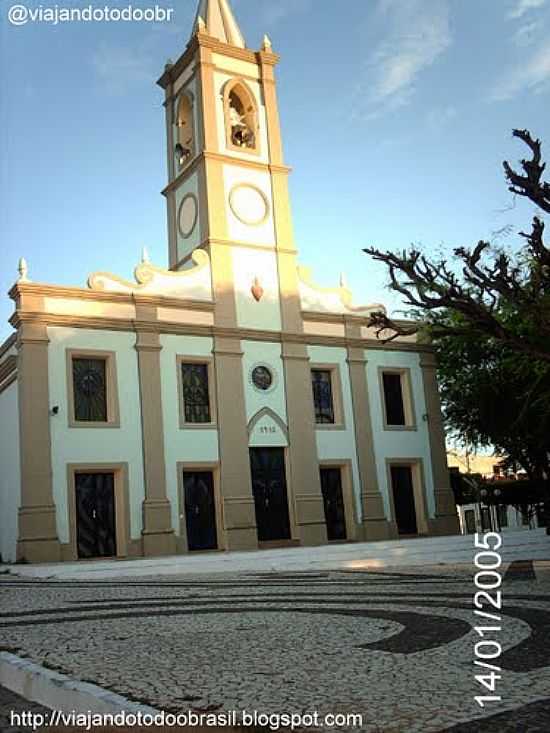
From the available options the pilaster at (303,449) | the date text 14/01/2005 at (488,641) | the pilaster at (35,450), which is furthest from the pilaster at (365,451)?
the date text 14/01/2005 at (488,641)

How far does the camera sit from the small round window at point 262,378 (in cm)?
2250

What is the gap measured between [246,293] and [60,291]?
566cm

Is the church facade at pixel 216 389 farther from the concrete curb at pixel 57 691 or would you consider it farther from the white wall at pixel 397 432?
the concrete curb at pixel 57 691

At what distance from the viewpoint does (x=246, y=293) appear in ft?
75.6

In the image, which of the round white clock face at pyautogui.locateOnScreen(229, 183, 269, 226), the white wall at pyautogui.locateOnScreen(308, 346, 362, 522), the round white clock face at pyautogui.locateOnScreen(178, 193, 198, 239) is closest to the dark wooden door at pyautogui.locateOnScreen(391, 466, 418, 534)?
the white wall at pyautogui.locateOnScreen(308, 346, 362, 522)

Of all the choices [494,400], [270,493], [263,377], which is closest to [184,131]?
[263,377]

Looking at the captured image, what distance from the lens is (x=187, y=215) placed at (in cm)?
2448

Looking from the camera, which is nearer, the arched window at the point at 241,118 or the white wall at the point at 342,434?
the white wall at the point at 342,434

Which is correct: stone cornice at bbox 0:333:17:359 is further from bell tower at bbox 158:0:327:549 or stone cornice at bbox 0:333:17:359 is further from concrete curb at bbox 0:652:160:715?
concrete curb at bbox 0:652:160:715

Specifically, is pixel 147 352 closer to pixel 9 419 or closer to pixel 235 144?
pixel 9 419

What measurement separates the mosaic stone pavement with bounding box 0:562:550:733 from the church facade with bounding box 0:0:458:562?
10782 millimetres

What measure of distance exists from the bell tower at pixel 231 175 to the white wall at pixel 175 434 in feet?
5.37

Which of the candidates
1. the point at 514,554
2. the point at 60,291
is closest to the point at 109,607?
the point at 514,554

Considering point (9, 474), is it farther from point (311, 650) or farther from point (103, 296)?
point (311, 650)
